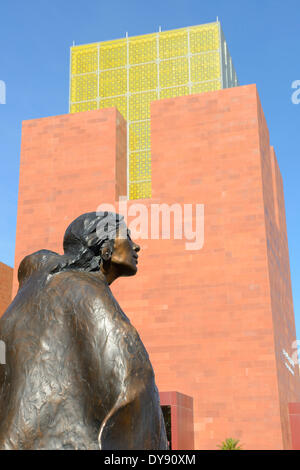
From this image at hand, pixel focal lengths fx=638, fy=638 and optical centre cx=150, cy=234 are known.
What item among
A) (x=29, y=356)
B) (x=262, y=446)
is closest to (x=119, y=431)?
(x=29, y=356)

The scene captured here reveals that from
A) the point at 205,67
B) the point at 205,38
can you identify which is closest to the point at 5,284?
the point at 205,67

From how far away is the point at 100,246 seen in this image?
2484 millimetres

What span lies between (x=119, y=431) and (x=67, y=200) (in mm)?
21179

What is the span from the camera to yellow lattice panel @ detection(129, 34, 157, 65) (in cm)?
2658

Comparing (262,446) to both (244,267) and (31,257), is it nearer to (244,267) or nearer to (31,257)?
(244,267)

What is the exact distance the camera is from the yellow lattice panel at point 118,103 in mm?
26375

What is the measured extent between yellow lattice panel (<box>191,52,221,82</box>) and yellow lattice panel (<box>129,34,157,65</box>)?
1.87 metres

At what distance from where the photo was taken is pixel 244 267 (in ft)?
67.5

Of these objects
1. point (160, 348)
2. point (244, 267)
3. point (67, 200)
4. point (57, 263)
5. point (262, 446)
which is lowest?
point (262, 446)

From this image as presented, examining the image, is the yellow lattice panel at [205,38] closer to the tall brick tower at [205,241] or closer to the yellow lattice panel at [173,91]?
the yellow lattice panel at [173,91]

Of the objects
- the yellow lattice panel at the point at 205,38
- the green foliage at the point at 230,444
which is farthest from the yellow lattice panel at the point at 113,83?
the green foliage at the point at 230,444

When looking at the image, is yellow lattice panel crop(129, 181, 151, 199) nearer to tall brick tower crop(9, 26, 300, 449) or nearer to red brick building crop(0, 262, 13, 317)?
tall brick tower crop(9, 26, 300, 449)

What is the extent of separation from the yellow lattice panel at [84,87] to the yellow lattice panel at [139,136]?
268 cm
